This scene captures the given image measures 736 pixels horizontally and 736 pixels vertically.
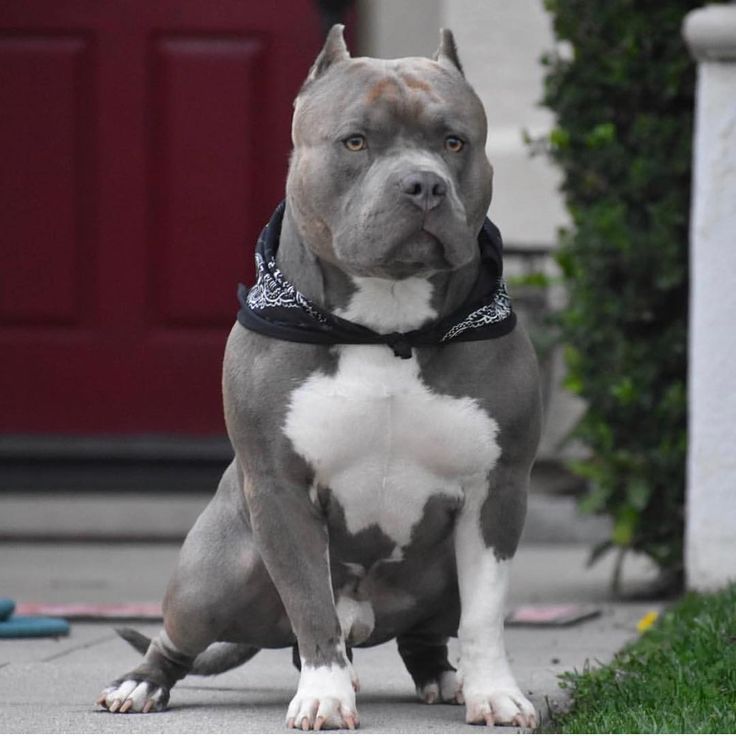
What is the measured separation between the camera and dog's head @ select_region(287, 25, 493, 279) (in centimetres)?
340

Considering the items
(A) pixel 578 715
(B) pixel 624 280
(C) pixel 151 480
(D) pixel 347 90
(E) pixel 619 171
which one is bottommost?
(C) pixel 151 480

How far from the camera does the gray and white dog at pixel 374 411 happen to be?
348cm

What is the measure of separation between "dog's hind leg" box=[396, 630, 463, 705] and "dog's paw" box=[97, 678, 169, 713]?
22.6 inches

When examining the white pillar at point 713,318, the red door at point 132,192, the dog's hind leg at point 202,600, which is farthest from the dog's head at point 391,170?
the red door at point 132,192

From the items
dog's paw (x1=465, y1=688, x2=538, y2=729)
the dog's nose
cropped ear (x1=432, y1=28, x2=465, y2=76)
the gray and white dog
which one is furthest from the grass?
cropped ear (x1=432, y1=28, x2=465, y2=76)

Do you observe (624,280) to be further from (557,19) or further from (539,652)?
(539,652)

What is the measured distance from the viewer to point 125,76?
761cm

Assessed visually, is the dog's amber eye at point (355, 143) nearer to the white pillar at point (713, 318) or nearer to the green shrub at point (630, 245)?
the white pillar at point (713, 318)

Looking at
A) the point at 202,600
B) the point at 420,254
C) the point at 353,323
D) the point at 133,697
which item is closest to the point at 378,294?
the point at 353,323

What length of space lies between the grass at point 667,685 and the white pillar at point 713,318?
2.76ft

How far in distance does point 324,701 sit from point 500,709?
37 cm

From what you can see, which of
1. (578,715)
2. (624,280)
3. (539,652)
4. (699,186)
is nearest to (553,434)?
(624,280)

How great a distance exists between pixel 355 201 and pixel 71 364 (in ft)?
14.5

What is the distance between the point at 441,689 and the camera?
13.3 feet
